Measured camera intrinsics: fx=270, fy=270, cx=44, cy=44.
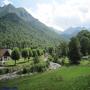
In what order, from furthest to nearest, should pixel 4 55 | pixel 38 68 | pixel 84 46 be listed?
pixel 4 55 < pixel 84 46 < pixel 38 68

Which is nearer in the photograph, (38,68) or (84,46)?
(38,68)

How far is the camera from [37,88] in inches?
2367

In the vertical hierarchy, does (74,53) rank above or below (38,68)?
above

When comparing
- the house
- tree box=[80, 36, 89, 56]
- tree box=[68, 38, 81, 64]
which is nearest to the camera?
tree box=[68, 38, 81, 64]

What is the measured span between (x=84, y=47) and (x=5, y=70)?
53.7 m

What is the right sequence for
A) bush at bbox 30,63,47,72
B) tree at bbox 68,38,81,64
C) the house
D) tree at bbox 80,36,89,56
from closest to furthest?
bush at bbox 30,63,47,72
tree at bbox 68,38,81,64
tree at bbox 80,36,89,56
the house

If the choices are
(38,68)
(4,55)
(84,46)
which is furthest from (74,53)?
(4,55)

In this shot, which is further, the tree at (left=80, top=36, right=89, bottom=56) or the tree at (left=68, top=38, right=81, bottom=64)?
the tree at (left=80, top=36, right=89, bottom=56)

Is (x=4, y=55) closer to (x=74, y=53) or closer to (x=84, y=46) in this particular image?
(x=84, y=46)

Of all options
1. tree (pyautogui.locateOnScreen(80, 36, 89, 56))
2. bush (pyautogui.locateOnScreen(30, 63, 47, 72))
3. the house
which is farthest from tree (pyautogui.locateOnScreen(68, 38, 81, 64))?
the house

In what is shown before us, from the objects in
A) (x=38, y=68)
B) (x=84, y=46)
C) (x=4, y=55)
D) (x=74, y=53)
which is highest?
(x=84, y=46)

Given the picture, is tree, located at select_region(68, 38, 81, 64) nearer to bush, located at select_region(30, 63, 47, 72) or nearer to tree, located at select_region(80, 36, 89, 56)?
bush, located at select_region(30, 63, 47, 72)

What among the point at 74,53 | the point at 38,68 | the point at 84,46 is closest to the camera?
the point at 38,68

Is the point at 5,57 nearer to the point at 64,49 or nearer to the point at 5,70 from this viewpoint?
the point at 64,49
